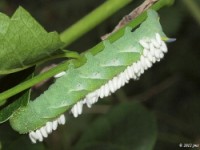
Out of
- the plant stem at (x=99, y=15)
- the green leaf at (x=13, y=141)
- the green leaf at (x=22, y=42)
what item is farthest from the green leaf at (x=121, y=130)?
the green leaf at (x=22, y=42)

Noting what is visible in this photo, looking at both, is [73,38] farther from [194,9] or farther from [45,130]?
[194,9]

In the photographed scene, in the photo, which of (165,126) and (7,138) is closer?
(7,138)

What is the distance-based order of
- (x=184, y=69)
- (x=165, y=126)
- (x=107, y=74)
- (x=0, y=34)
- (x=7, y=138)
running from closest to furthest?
(x=0, y=34)
(x=107, y=74)
(x=7, y=138)
(x=184, y=69)
(x=165, y=126)

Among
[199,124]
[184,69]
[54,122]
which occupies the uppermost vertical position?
[184,69]

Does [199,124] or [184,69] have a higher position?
[184,69]

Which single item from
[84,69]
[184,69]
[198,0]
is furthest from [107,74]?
[184,69]

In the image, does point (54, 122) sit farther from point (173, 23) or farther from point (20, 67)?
point (173, 23)
